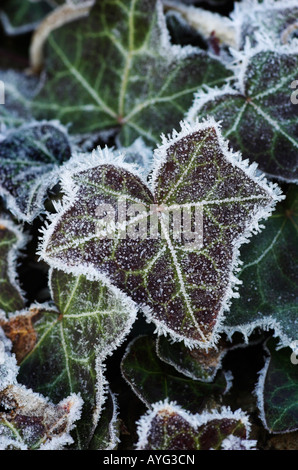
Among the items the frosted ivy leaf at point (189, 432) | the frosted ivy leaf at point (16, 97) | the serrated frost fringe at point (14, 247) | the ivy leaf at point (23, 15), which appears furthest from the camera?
the ivy leaf at point (23, 15)

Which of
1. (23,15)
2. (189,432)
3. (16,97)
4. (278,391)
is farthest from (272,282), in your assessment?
A: (23,15)

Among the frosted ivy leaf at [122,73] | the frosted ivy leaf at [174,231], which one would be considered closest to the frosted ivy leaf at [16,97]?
the frosted ivy leaf at [122,73]

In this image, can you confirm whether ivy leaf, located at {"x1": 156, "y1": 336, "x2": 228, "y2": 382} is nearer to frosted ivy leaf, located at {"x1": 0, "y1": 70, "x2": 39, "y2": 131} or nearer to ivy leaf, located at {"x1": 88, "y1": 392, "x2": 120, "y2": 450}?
ivy leaf, located at {"x1": 88, "y1": 392, "x2": 120, "y2": 450}

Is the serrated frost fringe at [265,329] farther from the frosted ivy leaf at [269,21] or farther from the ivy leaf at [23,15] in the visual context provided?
the ivy leaf at [23,15]

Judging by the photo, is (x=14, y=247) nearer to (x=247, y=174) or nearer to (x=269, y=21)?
(x=247, y=174)

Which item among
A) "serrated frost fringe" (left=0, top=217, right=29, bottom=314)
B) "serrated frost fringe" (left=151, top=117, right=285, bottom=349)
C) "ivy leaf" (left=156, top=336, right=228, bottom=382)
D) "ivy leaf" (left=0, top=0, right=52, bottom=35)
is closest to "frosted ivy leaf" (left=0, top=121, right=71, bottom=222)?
"serrated frost fringe" (left=0, top=217, right=29, bottom=314)
